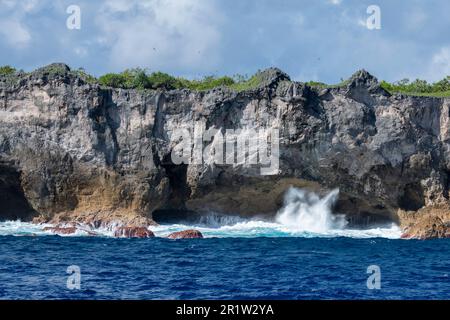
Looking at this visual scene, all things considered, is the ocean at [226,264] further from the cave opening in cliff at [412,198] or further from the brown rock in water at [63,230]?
the cave opening in cliff at [412,198]

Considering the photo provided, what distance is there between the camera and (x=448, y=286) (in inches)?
990

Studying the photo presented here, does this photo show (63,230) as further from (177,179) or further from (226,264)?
(226,264)

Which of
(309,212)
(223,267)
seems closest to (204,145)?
(309,212)

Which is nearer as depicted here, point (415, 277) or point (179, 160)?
point (415, 277)

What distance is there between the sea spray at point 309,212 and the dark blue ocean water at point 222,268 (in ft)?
22.0

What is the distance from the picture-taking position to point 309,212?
4669 cm

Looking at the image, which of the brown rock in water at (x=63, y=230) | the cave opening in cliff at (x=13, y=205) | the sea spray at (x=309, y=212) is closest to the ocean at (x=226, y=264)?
the brown rock in water at (x=63, y=230)

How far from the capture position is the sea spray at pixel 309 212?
4634 cm

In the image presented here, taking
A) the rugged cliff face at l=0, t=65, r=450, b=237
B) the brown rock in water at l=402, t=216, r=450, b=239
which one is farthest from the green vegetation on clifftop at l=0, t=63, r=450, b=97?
the brown rock in water at l=402, t=216, r=450, b=239

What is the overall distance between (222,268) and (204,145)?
16.8 m

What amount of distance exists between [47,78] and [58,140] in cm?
380

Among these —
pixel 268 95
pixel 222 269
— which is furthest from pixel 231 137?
pixel 222 269
